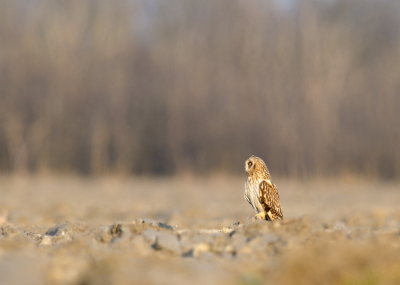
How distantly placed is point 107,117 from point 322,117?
8.54 meters

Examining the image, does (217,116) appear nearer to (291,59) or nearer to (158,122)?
(158,122)

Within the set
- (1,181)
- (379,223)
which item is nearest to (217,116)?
(1,181)

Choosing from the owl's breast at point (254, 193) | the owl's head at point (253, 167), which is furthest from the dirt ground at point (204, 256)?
the owl's head at point (253, 167)

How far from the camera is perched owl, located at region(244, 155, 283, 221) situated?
18.9 ft

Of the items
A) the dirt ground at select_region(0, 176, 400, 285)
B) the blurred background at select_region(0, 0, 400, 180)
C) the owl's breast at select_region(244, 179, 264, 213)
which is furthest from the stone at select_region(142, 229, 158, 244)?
the blurred background at select_region(0, 0, 400, 180)

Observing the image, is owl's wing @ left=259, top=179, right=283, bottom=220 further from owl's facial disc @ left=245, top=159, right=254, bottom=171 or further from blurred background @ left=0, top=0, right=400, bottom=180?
blurred background @ left=0, top=0, right=400, bottom=180

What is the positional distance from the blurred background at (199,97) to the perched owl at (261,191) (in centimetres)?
1760

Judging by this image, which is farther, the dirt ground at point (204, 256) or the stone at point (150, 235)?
the stone at point (150, 235)

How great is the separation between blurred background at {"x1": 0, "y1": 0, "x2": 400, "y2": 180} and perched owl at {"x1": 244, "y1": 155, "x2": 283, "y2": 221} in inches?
693

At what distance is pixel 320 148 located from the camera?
79.2ft

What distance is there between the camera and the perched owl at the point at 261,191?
575cm

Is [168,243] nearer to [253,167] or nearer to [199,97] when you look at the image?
[253,167]

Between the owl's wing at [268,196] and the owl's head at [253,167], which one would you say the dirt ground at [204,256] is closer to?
the owl's wing at [268,196]

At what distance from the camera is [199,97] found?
25766mm
